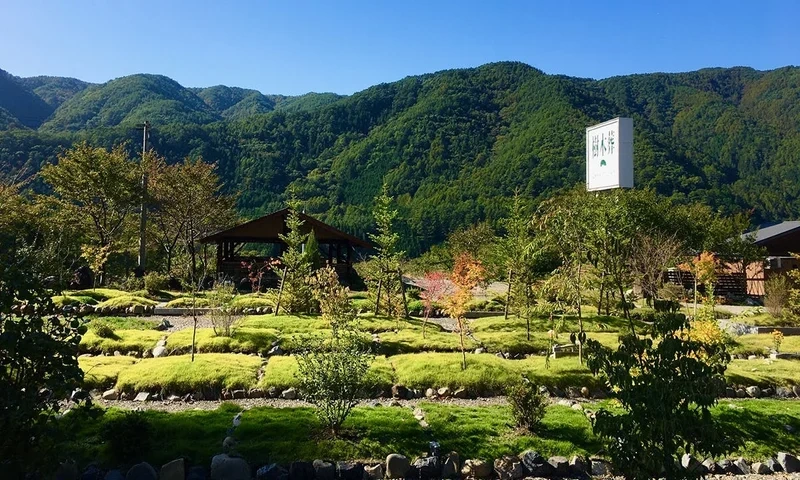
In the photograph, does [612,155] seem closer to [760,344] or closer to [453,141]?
[760,344]

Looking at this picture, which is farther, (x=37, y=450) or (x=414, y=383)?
(x=414, y=383)

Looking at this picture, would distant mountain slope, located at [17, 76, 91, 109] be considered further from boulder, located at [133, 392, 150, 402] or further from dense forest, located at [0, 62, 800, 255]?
boulder, located at [133, 392, 150, 402]

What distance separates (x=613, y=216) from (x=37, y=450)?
262 inches

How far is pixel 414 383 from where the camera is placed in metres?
9.44

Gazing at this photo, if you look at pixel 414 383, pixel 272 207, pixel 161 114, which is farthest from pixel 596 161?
pixel 161 114

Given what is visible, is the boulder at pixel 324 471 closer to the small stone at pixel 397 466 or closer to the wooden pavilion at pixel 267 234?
the small stone at pixel 397 466

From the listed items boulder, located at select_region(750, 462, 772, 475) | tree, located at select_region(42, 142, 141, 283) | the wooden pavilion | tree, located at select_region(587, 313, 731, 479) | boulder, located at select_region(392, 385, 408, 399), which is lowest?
boulder, located at select_region(750, 462, 772, 475)

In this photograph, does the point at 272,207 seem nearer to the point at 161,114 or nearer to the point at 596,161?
the point at 161,114

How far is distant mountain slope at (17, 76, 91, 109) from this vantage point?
149250 millimetres

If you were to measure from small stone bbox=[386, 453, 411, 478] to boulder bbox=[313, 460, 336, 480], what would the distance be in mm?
661

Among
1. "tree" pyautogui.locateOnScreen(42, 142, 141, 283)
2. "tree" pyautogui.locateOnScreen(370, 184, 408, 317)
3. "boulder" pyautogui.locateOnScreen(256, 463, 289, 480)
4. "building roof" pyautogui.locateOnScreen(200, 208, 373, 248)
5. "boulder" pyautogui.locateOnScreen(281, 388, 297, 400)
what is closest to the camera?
"boulder" pyautogui.locateOnScreen(256, 463, 289, 480)

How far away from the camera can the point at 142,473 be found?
6.10 metres

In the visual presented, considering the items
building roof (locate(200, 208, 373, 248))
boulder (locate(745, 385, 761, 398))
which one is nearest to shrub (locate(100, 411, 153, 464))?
boulder (locate(745, 385, 761, 398))

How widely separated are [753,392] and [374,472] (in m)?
7.49
